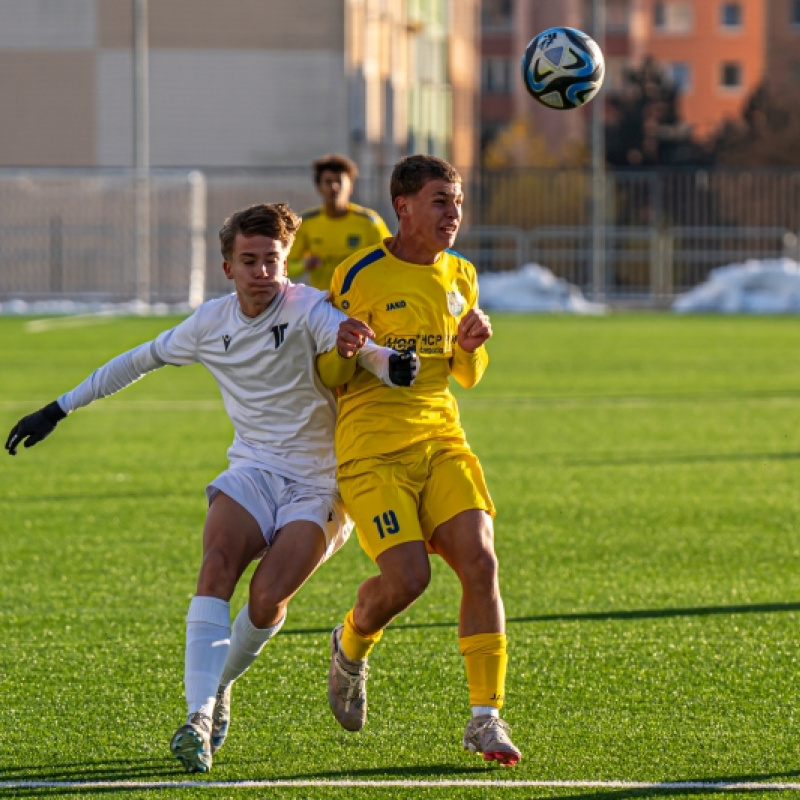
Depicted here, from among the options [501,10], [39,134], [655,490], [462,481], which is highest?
[501,10]

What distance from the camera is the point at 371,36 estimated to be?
153 feet

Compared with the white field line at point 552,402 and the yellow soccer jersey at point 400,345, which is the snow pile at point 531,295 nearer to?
the white field line at point 552,402

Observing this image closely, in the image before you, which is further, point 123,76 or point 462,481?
point 123,76

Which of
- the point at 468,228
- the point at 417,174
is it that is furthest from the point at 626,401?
the point at 468,228

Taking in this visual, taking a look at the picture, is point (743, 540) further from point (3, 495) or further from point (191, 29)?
point (191, 29)

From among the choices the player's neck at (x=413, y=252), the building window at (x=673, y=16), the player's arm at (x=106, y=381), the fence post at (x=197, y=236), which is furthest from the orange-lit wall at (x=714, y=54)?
the player's arm at (x=106, y=381)

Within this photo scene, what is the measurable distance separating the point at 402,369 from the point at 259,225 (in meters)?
0.68

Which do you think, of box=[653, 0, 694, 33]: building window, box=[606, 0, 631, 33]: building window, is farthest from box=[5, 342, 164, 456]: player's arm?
box=[653, 0, 694, 33]: building window

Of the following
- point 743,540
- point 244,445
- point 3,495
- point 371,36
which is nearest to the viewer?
point 244,445

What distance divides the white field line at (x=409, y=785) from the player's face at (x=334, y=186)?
27.7 ft

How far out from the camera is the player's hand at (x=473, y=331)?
17.5 feet

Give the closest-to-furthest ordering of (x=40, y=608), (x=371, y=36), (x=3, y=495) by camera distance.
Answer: (x=40, y=608) → (x=3, y=495) → (x=371, y=36)

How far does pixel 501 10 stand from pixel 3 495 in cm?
8480

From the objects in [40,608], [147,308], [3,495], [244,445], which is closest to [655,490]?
[3,495]
